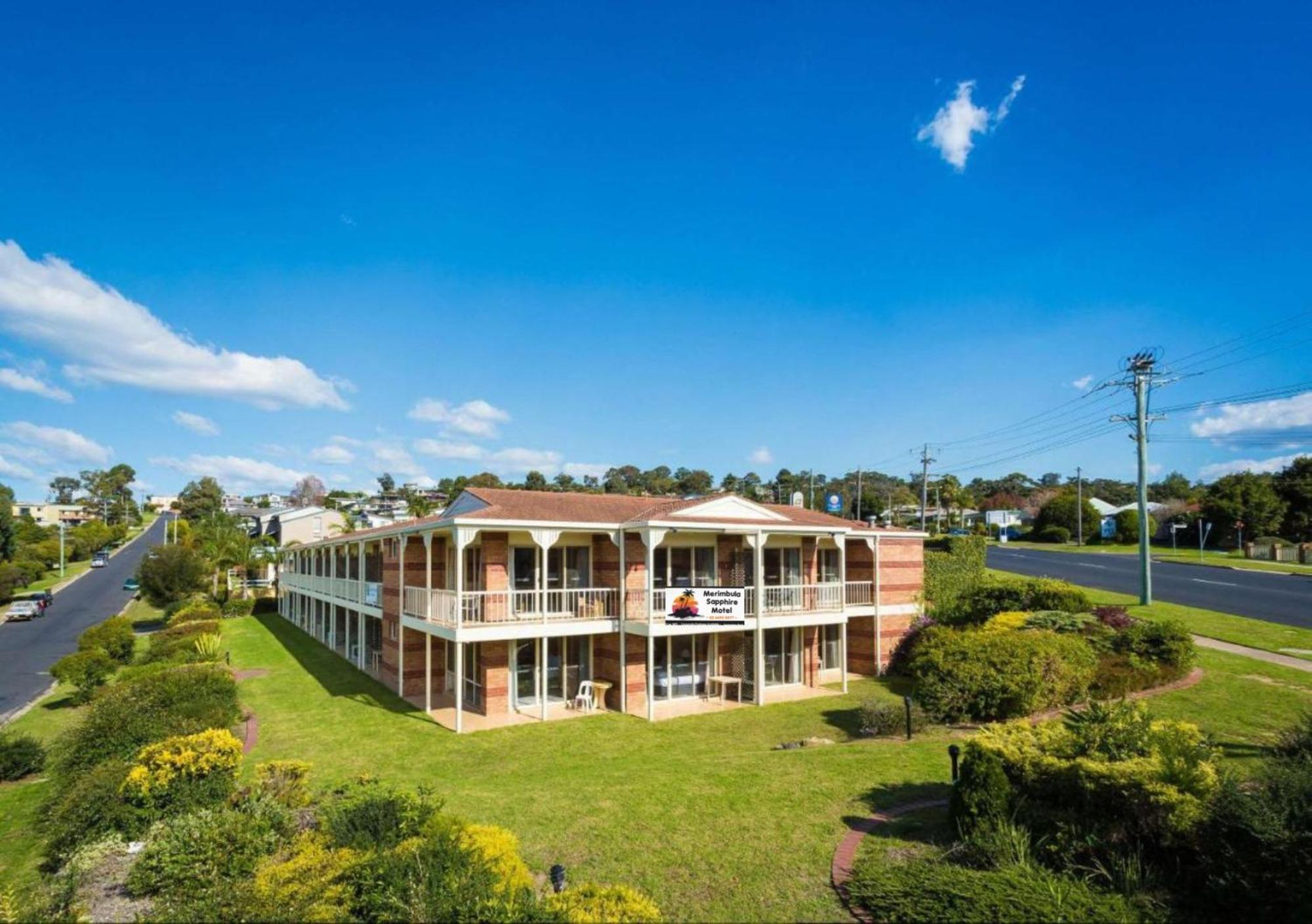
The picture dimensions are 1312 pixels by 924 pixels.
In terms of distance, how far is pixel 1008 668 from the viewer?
1486cm

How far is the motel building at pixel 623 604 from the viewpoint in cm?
1695

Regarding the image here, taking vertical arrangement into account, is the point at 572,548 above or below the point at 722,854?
above

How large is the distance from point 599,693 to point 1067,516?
209ft

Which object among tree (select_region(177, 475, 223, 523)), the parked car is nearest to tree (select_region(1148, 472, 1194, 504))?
the parked car

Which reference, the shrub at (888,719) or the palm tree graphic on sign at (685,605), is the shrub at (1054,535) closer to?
the shrub at (888,719)

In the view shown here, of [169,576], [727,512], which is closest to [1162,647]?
[727,512]

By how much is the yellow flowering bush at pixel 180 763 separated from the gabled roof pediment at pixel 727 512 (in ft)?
34.7

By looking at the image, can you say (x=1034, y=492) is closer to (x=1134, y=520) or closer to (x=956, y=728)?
(x=1134, y=520)

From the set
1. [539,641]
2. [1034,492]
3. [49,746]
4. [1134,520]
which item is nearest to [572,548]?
[539,641]

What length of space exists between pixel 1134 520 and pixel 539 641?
2331 inches

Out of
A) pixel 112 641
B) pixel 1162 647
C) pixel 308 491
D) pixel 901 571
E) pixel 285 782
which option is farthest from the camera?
pixel 308 491

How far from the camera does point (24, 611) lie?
4209cm

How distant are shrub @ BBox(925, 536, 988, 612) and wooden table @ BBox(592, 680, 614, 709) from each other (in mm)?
11182

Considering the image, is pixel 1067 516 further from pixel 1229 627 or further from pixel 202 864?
pixel 202 864
